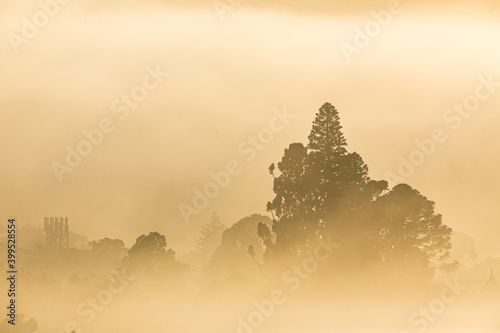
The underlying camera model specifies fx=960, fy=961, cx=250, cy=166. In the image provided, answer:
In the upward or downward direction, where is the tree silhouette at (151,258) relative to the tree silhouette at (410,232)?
upward

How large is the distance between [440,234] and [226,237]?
19.7 metres

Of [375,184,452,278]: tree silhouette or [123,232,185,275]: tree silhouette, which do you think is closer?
[375,184,452,278]: tree silhouette

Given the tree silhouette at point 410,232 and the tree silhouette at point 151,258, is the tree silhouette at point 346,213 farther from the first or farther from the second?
the tree silhouette at point 151,258

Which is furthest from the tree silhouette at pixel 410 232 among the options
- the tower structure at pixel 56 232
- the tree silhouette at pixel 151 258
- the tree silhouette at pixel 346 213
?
the tower structure at pixel 56 232

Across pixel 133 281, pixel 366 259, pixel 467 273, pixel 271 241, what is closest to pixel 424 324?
pixel 366 259

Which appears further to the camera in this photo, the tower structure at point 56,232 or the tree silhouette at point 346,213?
the tower structure at point 56,232

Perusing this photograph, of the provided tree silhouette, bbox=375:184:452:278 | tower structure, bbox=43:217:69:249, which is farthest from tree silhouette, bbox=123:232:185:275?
tree silhouette, bbox=375:184:452:278

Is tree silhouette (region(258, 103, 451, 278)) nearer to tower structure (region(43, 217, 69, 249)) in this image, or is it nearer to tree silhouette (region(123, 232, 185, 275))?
tree silhouette (region(123, 232, 185, 275))

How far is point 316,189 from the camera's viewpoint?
61594 millimetres

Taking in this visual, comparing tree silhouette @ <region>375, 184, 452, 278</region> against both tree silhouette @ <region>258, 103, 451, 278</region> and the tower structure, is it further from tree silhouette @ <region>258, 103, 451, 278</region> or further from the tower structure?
the tower structure

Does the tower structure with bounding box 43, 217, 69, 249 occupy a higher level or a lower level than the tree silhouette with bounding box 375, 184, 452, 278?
higher

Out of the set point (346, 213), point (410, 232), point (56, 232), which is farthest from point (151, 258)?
point (410, 232)

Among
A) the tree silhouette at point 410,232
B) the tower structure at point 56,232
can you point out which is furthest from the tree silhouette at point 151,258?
the tree silhouette at point 410,232

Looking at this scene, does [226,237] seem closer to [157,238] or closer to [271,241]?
[157,238]
